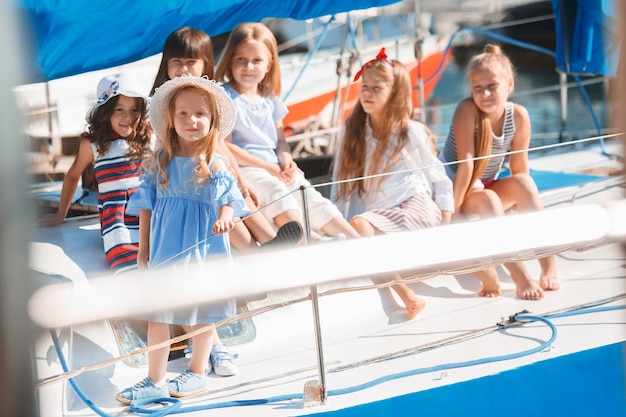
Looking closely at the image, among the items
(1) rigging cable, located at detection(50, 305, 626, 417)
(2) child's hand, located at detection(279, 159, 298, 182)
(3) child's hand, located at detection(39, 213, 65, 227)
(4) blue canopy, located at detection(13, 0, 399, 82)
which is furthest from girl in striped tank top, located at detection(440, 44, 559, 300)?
(3) child's hand, located at detection(39, 213, 65, 227)

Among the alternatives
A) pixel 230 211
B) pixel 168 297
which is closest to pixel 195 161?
pixel 230 211

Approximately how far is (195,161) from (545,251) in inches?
36.1

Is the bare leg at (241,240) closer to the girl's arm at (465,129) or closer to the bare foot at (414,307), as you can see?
the bare foot at (414,307)

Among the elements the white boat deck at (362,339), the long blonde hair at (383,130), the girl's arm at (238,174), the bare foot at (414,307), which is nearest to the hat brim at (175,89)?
the girl's arm at (238,174)

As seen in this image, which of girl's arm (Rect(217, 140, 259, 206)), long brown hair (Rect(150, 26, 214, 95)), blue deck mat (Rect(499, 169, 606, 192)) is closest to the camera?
girl's arm (Rect(217, 140, 259, 206))

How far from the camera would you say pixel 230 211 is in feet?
6.34

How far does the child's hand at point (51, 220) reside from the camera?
257 centimetres

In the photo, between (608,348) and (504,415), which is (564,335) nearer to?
(608,348)

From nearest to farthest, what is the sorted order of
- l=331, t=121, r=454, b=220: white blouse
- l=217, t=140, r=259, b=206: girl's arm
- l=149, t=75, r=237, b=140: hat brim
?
l=149, t=75, r=237, b=140: hat brim < l=331, t=121, r=454, b=220: white blouse < l=217, t=140, r=259, b=206: girl's arm

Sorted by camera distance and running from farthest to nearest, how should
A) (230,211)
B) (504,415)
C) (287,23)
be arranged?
1. (287,23)
2. (504,415)
3. (230,211)

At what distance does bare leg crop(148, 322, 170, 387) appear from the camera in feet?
6.26

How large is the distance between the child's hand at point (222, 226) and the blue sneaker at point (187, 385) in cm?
32

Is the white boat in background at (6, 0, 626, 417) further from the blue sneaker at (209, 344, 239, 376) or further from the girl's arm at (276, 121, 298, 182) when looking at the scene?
the girl's arm at (276, 121, 298, 182)

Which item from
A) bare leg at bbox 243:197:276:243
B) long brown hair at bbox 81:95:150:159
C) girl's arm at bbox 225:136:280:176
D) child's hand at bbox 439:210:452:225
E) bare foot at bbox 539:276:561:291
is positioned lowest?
bare foot at bbox 539:276:561:291
